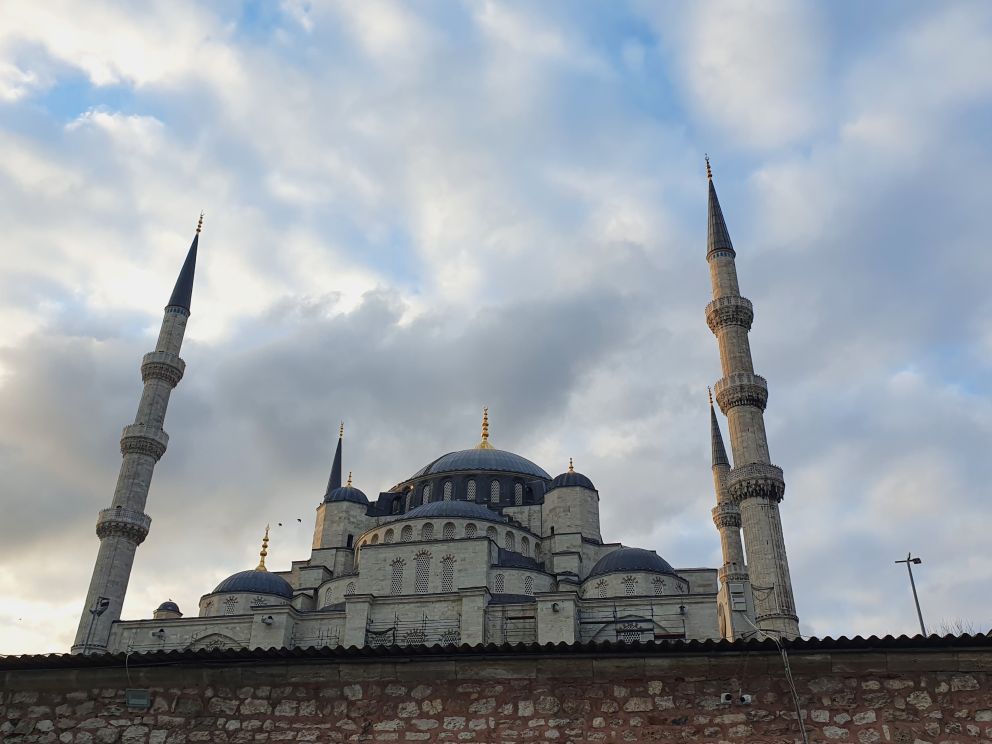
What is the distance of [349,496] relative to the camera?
32844 millimetres

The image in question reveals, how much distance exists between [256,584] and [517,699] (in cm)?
2254

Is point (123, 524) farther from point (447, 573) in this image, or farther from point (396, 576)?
point (447, 573)

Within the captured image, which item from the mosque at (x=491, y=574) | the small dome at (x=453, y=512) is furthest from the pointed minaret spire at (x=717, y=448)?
the small dome at (x=453, y=512)

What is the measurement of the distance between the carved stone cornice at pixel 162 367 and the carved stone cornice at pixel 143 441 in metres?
1.80

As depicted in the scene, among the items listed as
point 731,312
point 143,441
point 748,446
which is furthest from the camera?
point 143,441

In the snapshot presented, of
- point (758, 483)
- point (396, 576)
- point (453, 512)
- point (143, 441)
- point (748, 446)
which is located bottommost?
Result: point (396, 576)

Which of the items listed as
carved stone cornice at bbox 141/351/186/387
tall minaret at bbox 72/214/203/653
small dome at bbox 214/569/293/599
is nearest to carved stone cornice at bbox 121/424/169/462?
tall minaret at bbox 72/214/203/653

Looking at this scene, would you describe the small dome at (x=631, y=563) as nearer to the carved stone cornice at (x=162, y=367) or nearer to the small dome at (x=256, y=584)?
the small dome at (x=256, y=584)

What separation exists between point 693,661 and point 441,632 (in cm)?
1724

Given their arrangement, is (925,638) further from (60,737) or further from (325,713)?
(60,737)

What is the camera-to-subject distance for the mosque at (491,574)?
21.3 meters

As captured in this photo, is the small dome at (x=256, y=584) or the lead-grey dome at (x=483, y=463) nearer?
the small dome at (x=256, y=584)

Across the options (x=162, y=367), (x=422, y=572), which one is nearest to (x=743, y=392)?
(x=422, y=572)

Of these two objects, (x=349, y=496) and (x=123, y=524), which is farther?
(x=349, y=496)
